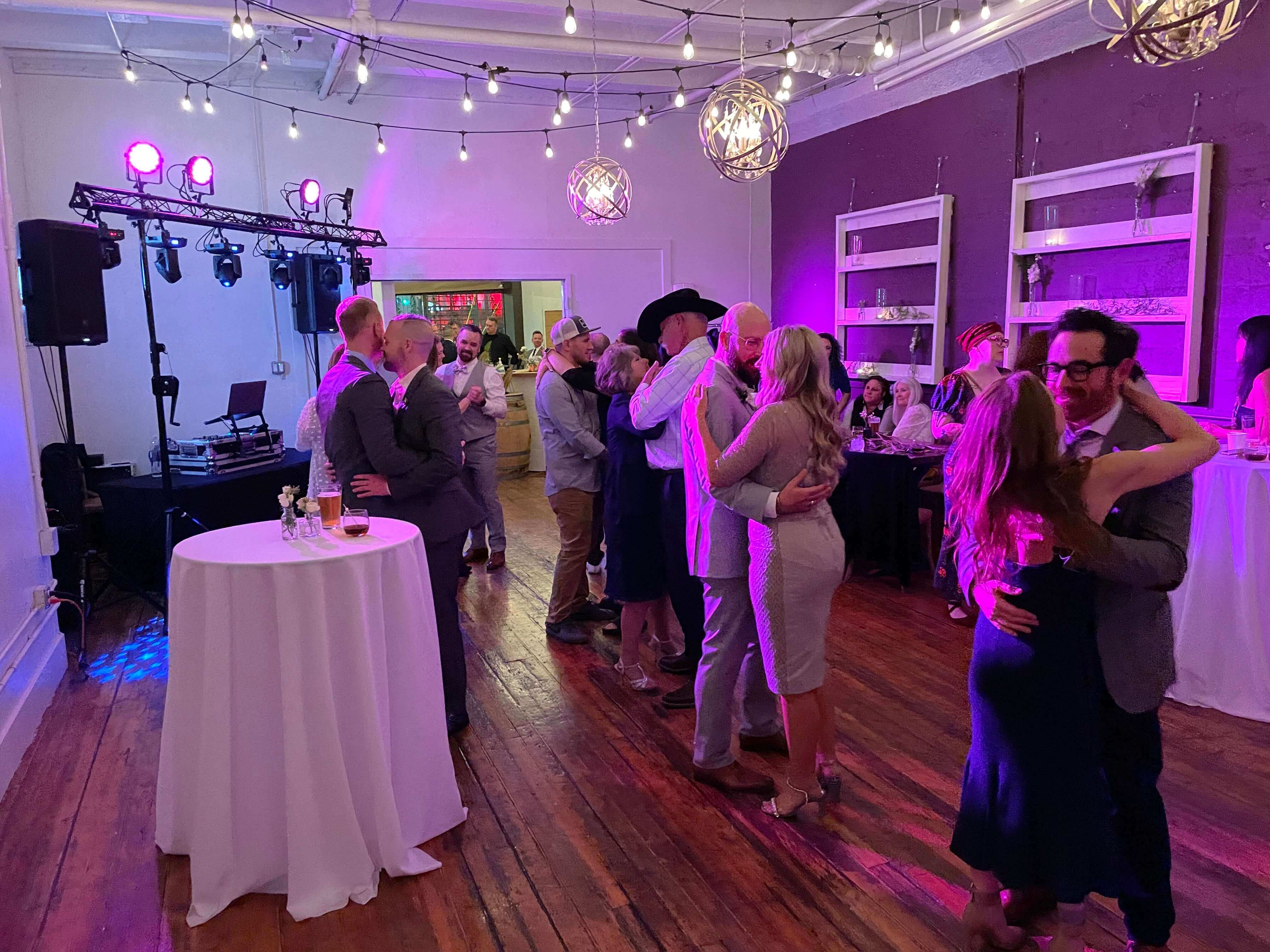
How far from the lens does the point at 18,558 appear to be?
376 cm

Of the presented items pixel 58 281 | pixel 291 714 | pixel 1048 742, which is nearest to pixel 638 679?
pixel 291 714

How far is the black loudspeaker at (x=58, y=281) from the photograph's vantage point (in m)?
4.34

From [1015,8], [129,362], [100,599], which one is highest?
[1015,8]

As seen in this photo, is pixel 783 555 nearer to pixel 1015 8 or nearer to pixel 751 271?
pixel 1015 8

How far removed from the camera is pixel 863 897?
2344mm

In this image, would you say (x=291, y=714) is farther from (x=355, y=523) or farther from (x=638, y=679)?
(x=638, y=679)

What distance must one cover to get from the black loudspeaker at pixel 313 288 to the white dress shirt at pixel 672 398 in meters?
5.28

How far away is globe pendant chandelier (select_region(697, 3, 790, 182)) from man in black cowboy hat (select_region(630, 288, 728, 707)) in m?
0.80

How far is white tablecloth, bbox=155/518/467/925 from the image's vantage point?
7.44 feet

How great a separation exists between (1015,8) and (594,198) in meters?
2.91

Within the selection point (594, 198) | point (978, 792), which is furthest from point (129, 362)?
point (978, 792)

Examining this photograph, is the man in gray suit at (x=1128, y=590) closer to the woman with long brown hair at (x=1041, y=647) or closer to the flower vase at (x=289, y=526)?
the woman with long brown hair at (x=1041, y=647)

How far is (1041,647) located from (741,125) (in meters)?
2.86

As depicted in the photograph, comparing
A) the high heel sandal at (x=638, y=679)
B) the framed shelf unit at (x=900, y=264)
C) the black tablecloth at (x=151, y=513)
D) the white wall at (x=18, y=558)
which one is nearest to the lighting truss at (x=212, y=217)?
the white wall at (x=18, y=558)
